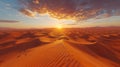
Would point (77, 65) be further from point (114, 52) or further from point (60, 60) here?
point (114, 52)

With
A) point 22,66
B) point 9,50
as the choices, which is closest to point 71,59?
point 22,66

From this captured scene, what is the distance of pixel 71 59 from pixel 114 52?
783 centimetres

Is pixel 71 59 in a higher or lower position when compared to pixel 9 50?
higher

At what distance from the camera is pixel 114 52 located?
574 inches

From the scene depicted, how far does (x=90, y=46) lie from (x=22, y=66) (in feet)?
29.8

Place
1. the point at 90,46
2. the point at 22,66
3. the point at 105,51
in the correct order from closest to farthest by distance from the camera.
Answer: the point at 22,66, the point at 105,51, the point at 90,46

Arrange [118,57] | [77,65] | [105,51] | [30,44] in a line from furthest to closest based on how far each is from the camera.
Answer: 1. [30,44]
2. [105,51]
3. [118,57]
4. [77,65]

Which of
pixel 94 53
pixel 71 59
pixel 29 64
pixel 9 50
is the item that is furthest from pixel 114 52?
pixel 9 50

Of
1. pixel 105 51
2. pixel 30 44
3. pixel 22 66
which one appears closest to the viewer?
pixel 22 66

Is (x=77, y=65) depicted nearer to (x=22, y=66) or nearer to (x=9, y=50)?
(x=22, y=66)

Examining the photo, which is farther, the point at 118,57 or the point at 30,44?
the point at 30,44

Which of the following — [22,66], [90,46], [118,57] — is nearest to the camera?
[22,66]

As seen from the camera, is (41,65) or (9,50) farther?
(9,50)

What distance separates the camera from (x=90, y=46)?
15.4 m
